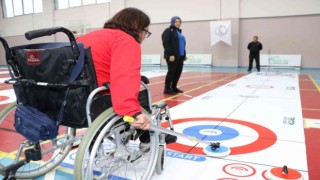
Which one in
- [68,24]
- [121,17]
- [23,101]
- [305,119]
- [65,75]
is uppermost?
[68,24]

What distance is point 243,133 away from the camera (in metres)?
3.02

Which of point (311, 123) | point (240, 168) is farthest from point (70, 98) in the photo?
point (311, 123)

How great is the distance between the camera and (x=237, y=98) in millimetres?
5031

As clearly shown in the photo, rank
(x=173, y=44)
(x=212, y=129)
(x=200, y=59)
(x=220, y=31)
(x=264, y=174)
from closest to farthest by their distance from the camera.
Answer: (x=264, y=174)
(x=212, y=129)
(x=173, y=44)
(x=220, y=31)
(x=200, y=59)

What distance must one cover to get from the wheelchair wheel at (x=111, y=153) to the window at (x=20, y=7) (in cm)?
1884

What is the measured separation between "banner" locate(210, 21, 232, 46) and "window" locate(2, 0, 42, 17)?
1181 cm

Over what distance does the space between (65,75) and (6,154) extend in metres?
1.50

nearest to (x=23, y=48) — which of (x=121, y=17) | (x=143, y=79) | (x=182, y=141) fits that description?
(x=121, y=17)

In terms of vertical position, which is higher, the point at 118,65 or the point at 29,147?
the point at 118,65

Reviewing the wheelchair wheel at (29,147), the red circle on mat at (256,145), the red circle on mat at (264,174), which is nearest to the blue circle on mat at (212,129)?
the red circle on mat at (256,145)

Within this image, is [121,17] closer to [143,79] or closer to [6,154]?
[143,79]

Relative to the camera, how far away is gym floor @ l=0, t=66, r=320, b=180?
2121 millimetres

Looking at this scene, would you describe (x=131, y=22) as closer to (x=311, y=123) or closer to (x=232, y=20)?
(x=311, y=123)

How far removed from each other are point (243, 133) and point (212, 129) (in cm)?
34
